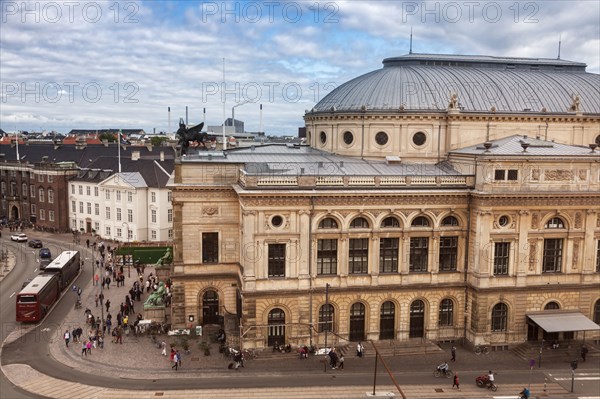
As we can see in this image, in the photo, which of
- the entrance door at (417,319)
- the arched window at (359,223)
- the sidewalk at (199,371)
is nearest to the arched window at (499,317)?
the sidewalk at (199,371)

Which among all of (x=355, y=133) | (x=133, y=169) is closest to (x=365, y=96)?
(x=355, y=133)

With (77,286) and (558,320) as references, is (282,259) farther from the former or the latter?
(77,286)

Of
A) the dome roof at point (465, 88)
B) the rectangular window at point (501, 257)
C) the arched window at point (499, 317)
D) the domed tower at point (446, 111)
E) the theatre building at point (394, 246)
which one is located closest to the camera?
the theatre building at point (394, 246)

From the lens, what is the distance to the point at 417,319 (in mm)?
52844

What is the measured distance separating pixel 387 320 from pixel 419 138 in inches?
715

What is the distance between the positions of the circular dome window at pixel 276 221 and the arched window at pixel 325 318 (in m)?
8.21

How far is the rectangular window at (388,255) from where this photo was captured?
51281mm

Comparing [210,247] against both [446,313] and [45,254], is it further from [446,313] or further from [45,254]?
[45,254]

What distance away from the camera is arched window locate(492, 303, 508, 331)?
51.9 metres

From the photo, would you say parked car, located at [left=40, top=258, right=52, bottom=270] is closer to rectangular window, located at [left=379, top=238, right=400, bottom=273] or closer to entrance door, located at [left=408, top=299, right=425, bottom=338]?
rectangular window, located at [left=379, top=238, right=400, bottom=273]

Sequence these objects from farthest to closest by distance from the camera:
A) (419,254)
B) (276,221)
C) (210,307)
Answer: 1. (210,307)
2. (419,254)
3. (276,221)

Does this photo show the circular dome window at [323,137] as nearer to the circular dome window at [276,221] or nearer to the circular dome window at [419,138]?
the circular dome window at [419,138]

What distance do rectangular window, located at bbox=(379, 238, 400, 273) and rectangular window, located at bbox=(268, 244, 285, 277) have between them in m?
8.55

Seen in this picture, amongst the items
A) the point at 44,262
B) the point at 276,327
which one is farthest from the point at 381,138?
the point at 44,262
